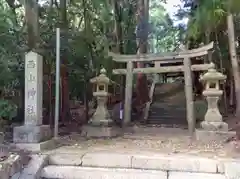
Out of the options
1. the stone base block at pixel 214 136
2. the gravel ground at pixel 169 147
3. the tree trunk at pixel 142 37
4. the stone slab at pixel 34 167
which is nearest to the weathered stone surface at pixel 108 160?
the stone slab at pixel 34 167

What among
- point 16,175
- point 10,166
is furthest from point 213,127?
point 10,166

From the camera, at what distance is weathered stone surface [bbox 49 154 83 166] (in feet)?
17.4

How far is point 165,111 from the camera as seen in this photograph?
13.0m

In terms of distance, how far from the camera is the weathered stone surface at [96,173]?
485 centimetres

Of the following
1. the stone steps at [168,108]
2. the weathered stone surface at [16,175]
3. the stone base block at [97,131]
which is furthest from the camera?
the stone steps at [168,108]

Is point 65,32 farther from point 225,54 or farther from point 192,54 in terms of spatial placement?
point 225,54

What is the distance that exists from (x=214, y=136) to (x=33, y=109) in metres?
4.40

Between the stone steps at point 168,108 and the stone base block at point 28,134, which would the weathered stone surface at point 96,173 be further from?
the stone steps at point 168,108

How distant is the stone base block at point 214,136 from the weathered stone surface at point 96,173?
313cm

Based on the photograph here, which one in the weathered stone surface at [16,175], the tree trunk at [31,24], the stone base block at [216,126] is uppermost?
the tree trunk at [31,24]

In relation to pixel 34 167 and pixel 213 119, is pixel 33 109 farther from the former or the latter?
pixel 213 119

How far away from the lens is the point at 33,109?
6.08m

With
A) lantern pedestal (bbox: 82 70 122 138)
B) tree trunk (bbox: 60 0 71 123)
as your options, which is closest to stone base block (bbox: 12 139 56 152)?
lantern pedestal (bbox: 82 70 122 138)

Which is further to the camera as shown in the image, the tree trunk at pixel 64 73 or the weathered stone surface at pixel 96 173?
the tree trunk at pixel 64 73
